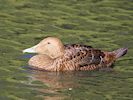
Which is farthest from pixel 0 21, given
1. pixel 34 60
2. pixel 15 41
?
pixel 34 60

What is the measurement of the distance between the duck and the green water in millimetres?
259

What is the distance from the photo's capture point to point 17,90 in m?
13.4

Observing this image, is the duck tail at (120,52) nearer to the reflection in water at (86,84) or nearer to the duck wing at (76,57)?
the duck wing at (76,57)

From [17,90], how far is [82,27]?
4.91m

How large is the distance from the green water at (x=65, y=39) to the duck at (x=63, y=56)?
0.26 metres

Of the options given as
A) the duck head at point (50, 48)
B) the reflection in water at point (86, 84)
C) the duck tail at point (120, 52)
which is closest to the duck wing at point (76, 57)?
the duck head at point (50, 48)

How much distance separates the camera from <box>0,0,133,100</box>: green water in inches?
534

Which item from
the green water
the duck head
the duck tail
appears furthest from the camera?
the duck tail

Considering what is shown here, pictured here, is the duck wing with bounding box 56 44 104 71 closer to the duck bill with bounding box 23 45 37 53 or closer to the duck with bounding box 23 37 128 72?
the duck with bounding box 23 37 128 72

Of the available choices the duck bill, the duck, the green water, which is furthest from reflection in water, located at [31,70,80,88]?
the duck bill

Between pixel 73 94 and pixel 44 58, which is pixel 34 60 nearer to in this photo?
pixel 44 58

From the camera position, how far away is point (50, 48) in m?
15.8

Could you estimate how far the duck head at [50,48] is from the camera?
15.6 m

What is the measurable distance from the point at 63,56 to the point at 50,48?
404 mm
